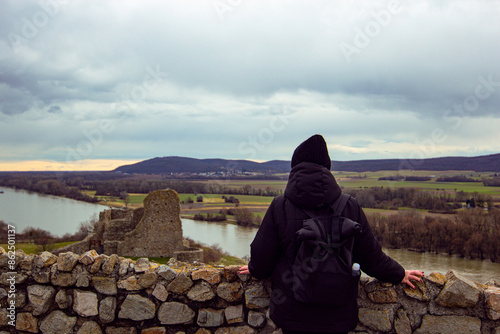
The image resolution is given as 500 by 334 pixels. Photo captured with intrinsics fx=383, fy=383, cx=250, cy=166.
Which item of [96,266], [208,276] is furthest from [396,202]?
[96,266]

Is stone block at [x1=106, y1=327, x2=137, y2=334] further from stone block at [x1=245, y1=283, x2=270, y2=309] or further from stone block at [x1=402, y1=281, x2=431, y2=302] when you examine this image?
stone block at [x1=402, y1=281, x2=431, y2=302]

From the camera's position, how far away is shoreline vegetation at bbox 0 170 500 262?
3753cm

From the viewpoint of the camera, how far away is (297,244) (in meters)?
2.67

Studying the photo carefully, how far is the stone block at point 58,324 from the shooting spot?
11.5 feet

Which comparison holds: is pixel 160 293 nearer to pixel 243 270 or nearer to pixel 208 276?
pixel 208 276

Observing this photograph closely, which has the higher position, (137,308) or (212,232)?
Result: (137,308)

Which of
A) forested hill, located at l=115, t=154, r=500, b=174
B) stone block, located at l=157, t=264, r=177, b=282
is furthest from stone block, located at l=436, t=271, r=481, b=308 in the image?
forested hill, located at l=115, t=154, r=500, b=174

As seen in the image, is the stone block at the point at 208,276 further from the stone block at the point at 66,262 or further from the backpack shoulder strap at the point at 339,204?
the backpack shoulder strap at the point at 339,204

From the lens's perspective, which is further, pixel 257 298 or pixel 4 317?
pixel 4 317

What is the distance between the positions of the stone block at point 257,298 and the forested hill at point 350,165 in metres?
59.7

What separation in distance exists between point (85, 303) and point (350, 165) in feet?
238

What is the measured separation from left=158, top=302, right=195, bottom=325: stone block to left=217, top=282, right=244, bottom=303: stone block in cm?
32

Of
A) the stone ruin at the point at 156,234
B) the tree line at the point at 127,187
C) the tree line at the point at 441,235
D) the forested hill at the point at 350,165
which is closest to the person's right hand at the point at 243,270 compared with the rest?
the stone ruin at the point at 156,234

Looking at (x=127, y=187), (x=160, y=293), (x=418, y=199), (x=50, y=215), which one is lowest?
(x=50, y=215)
